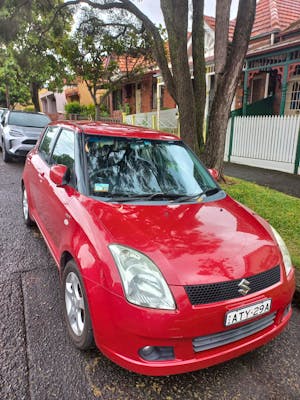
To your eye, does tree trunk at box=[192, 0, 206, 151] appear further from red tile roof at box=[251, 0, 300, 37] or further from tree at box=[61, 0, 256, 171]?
red tile roof at box=[251, 0, 300, 37]

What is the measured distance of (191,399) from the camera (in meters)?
2.05

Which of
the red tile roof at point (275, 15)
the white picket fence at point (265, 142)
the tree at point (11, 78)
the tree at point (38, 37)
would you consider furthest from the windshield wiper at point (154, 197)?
the tree at point (11, 78)

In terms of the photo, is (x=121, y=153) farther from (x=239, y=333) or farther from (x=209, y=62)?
(x=209, y=62)

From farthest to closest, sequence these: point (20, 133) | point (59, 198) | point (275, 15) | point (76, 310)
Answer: point (275, 15) < point (20, 133) < point (59, 198) < point (76, 310)

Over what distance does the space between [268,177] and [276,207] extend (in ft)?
9.98

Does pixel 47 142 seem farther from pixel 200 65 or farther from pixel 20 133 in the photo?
pixel 20 133

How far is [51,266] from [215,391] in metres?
A: 2.27

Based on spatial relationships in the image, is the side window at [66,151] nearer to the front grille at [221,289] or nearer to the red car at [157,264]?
the red car at [157,264]

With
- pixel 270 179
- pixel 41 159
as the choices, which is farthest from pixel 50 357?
pixel 270 179

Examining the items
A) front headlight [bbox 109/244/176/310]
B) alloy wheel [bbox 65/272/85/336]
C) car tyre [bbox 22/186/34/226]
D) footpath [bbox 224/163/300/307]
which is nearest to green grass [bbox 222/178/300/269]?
footpath [bbox 224/163/300/307]

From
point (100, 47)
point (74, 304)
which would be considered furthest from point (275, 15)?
point (74, 304)

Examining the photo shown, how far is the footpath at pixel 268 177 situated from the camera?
7398 mm

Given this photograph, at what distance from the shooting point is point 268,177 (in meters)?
8.51

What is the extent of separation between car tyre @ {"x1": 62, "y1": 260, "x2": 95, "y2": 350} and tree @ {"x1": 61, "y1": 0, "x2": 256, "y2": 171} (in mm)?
4870
